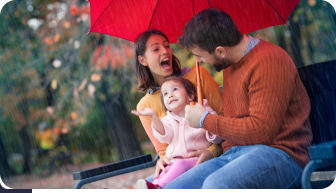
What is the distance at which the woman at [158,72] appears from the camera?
2.82 meters

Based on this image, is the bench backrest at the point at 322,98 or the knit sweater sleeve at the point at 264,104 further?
the bench backrest at the point at 322,98

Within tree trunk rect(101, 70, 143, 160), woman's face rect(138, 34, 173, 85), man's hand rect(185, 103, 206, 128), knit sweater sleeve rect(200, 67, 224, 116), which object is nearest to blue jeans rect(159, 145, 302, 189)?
man's hand rect(185, 103, 206, 128)

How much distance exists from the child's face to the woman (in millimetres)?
289

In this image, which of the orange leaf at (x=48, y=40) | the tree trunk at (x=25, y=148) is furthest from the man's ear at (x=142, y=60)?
the tree trunk at (x=25, y=148)

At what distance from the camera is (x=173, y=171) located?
233cm

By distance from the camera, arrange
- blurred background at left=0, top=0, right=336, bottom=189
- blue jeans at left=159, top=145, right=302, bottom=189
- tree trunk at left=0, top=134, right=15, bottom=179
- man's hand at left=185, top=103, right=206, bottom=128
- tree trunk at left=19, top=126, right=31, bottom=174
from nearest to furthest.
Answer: blue jeans at left=159, top=145, right=302, bottom=189 → man's hand at left=185, top=103, right=206, bottom=128 → blurred background at left=0, top=0, right=336, bottom=189 → tree trunk at left=19, top=126, right=31, bottom=174 → tree trunk at left=0, top=134, right=15, bottom=179

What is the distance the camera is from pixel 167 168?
241cm

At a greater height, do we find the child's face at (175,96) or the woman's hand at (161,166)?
the child's face at (175,96)

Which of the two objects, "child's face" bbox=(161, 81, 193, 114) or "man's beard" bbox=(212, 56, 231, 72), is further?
"child's face" bbox=(161, 81, 193, 114)

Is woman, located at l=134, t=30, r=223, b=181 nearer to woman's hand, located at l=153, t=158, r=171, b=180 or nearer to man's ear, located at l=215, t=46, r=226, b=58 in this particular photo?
woman's hand, located at l=153, t=158, r=171, b=180

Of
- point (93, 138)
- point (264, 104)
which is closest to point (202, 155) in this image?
point (264, 104)

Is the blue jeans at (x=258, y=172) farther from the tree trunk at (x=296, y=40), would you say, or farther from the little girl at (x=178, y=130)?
the tree trunk at (x=296, y=40)

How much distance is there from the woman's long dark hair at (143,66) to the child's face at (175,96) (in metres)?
0.39

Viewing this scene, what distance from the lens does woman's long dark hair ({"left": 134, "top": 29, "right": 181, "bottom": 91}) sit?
115 inches
